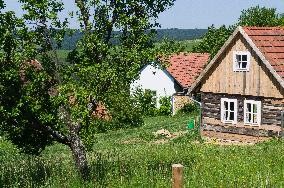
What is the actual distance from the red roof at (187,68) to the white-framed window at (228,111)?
17704 millimetres

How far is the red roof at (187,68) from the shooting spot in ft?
155

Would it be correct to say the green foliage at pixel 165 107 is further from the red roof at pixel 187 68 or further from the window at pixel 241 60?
the window at pixel 241 60

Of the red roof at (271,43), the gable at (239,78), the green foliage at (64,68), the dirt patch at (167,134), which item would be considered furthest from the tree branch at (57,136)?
the dirt patch at (167,134)

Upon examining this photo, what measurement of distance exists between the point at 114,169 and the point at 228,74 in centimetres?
1498

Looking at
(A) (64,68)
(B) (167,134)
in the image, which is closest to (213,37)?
(B) (167,134)

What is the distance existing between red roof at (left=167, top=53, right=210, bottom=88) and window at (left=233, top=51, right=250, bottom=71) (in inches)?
739

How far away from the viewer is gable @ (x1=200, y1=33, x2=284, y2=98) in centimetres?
2591

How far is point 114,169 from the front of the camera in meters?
14.4

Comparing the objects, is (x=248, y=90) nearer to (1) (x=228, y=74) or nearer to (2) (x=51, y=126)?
(1) (x=228, y=74)

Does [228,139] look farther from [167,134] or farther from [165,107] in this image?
[165,107]

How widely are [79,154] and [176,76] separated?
34.3 m

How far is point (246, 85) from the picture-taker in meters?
27.0

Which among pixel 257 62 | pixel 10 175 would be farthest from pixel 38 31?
pixel 257 62

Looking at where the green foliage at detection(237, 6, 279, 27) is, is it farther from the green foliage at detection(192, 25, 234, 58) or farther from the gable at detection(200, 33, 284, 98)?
the gable at detection(200, 33, 284, 98)
